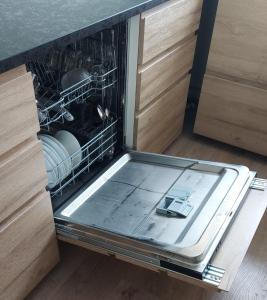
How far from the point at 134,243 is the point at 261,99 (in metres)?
1.00

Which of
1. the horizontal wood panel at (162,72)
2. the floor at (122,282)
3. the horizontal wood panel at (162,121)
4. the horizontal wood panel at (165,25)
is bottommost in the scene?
the floor at (122,282)

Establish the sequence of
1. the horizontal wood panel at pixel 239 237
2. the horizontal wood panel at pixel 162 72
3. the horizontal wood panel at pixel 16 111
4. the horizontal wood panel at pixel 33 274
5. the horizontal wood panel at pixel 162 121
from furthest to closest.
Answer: the horizontal wood panel at pixel 162 121
the horizontal wood panel at pixel 162 72
the horizontal wood panel at pixel 33 274
the horizontal wood panel at pixel 239 237
the horizontal wood panel at pixel 16 111

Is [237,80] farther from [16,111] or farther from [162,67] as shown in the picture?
[16,111]

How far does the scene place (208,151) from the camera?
180 cm

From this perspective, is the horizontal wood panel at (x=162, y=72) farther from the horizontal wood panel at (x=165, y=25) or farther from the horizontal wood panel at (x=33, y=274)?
the horizontal wood panel at (x=33, y=274)

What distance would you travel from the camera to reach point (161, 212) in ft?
3.41

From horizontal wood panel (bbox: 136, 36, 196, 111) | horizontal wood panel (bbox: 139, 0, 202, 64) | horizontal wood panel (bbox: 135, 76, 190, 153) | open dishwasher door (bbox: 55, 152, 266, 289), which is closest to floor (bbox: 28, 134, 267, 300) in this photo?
open dishwasher door (bbox: 55, 152, 266, 289)

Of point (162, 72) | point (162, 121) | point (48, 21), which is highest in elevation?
point (48, 21)

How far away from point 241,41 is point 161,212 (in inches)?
35.0

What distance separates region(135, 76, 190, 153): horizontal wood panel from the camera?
1.39 m

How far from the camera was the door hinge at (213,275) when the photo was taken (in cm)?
81

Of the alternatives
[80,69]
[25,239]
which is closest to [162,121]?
[80,69]

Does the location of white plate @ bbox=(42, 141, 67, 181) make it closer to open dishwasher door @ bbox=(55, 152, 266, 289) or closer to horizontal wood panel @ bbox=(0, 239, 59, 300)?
open dishwasher door @ bbox=(55, 152, 266, 289)

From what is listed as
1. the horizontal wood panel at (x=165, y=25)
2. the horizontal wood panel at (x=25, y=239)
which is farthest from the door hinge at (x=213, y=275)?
the horizontal wood panel at (x=165, y=25)
